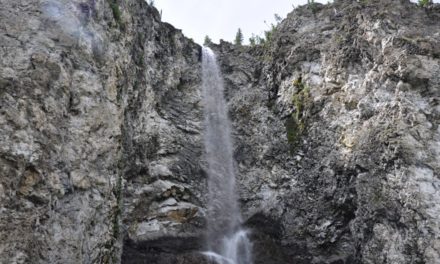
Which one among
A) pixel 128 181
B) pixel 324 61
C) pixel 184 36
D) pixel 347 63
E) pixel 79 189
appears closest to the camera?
pixel 79 189

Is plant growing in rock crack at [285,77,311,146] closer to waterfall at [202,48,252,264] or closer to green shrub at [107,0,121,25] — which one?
waterfall at [202,48,252,264]

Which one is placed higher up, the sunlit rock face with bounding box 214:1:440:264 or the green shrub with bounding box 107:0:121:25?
the green shrub with bounding box 107:0:121:25

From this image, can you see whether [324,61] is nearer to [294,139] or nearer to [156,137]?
[294,139]

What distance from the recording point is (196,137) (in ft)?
74.9

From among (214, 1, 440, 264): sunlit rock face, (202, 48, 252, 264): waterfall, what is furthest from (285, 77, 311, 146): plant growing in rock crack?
(202, 48, 252, 264): waterfall

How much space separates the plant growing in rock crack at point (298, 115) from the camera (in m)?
22.0

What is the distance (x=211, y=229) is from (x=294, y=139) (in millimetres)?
6150

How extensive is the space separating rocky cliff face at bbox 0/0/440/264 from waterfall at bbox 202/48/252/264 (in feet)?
1.73

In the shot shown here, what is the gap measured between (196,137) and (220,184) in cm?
283

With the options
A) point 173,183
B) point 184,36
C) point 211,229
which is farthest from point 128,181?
point 184,36

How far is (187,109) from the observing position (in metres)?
23.9

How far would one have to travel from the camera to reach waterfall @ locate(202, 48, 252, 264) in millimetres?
19328

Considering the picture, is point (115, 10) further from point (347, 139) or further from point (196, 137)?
point (347, 139)

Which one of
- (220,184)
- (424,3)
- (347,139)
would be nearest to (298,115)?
(347,139)
